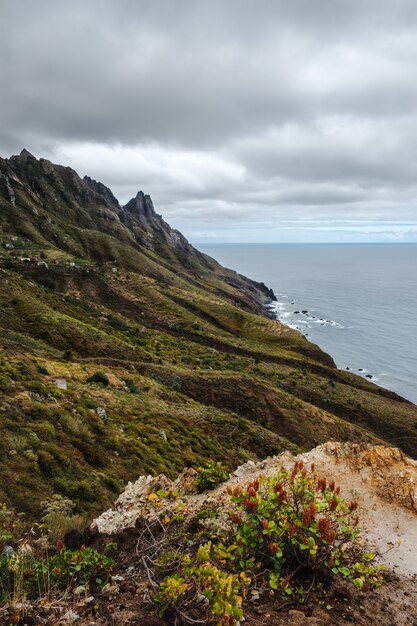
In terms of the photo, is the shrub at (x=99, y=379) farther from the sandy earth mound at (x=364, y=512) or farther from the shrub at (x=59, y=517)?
the sandy earth mound at (x=364, y=512)

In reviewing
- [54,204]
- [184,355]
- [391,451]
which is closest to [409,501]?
[391,451]

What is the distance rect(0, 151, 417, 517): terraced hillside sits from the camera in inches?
590

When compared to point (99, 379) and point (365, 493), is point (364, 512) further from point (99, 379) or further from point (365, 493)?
point (99, 379)

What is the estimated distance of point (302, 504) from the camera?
22.3 feet

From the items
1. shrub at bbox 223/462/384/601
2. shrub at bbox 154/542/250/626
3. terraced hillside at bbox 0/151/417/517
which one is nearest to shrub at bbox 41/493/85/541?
terraced hillside at bbox 0/151/417/517

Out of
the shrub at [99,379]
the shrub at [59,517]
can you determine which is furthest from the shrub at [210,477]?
the shrub at [99,379]

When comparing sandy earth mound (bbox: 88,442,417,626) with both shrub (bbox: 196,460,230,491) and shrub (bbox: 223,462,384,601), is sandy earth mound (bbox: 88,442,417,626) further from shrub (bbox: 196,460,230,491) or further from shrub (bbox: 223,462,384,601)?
shrub (bbox: 223,462,384,601)

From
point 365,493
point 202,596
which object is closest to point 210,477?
point 365,493

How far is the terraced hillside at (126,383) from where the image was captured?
49.2ft

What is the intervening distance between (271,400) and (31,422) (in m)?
30.2

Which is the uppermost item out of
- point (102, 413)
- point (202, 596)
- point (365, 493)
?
point (202, 596)

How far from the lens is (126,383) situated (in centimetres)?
3059

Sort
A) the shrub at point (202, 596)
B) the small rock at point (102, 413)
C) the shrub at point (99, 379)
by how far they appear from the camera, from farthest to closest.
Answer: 1. the shrub at point (99, 379)
2. the small rock at point (102, 413)
3. the shrub at point (202, 596)

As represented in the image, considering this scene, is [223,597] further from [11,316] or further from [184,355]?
[184,355]
